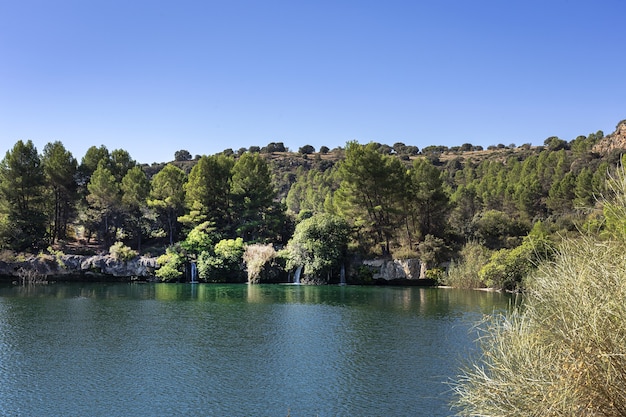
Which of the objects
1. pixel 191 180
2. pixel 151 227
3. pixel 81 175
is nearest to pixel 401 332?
pixel 191 180

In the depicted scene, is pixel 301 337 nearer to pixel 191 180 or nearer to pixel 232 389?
pixel 232 389

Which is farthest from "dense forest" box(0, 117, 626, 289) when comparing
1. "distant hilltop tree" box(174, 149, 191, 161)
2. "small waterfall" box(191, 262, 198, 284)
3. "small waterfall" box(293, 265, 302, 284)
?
"distant hilltop tree" box(174, 149, 191, 161)

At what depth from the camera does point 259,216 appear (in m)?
50.8

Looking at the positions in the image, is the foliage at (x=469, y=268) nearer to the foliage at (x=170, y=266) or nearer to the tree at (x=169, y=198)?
the foliage at (x=170, y=266)

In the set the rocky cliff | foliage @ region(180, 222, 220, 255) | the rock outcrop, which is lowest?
the rock outcrop

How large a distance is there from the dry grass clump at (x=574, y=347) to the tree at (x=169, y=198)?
46.4m

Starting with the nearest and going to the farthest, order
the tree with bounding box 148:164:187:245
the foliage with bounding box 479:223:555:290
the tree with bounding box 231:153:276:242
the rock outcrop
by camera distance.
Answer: the foliage with bounding box 479:223:555:290
the rock outcrop
the tree with bounding box 231:153:276:242
the tree with bounding box 148:164:187:245

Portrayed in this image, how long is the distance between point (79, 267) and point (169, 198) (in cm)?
1057

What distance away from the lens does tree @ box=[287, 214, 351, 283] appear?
43000 millimetres

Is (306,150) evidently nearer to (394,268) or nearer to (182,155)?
(182,155)

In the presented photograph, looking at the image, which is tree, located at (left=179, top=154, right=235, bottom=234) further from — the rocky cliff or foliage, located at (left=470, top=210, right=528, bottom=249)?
the rocky cliff

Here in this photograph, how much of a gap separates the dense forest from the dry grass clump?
29883 mm

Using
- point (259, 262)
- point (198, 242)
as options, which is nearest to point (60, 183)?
point (198, 242)

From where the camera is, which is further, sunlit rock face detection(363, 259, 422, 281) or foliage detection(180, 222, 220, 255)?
foliage detection(180, 222, 220, 255)
